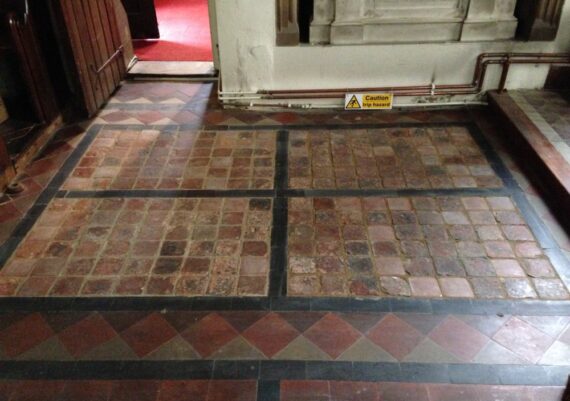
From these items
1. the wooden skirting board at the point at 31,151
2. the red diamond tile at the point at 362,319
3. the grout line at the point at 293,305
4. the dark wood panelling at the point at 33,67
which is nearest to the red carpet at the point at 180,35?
the dark wood panelling at the point at 33,67

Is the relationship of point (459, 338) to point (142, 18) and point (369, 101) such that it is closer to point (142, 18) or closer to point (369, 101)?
point (369, 101)

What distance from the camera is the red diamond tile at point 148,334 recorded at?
9.30 feet

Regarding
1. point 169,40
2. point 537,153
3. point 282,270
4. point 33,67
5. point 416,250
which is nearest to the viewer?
point 282,270

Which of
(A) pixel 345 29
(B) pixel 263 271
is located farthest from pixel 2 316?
(A) pixel 345 29

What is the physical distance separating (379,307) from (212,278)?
1.12 meters

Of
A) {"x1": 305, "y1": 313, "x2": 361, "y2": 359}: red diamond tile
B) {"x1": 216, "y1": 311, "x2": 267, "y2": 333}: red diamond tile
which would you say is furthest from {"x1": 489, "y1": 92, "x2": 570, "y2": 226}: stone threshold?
{"x1": 216, "y1": 311, "x2": 267, "y2": 333}: red diamond tile

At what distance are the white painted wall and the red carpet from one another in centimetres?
162

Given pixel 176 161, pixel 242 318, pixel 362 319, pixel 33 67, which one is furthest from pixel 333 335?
pixel 33 67

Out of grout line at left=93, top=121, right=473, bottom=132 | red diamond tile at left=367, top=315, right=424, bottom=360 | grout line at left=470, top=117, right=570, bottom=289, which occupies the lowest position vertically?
red diamond tile at left=367, top=315, right=424, bottom=360

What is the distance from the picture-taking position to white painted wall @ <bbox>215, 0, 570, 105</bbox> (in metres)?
5.07

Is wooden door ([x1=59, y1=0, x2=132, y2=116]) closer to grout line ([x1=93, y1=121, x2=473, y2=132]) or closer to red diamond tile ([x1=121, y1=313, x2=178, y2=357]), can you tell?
grout line ([x1=93, y1=121, x2=473, y2=132])

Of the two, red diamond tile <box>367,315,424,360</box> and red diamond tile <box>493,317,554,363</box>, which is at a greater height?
red diamond tile <box>367,315,424,360</box>

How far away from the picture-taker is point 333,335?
9.48 feet

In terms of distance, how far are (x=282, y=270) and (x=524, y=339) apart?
155 cm
